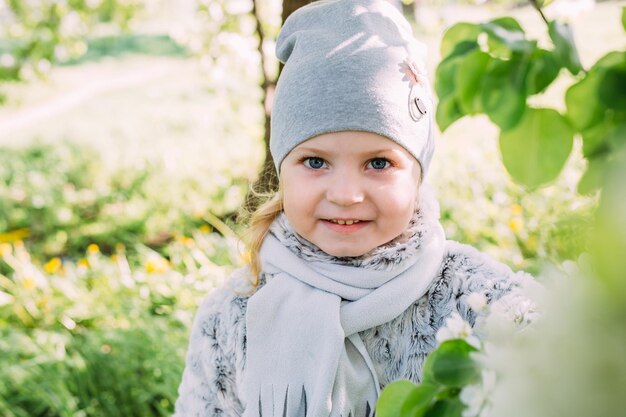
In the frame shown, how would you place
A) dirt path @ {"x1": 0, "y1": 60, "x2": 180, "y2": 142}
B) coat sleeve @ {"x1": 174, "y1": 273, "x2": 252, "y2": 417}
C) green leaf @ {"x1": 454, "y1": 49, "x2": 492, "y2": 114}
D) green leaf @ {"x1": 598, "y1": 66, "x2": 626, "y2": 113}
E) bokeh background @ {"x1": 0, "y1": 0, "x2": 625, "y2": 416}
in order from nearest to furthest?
green leaf @ {"x1": 598, "y1": 66, "x2": 626, "y2": 113} < green leaf @ {"x1": 454, "y1": 49, "x2": 492, "y2": 114} < coat sleeve @ {"x1": 174, "y1": 273, "x2": 252, "y2": 417} < bokeh background @ {"x1": 0, "y1": 0, "x2": 625, "y2": 416} < dirt path @ {"x1": 0, "y1": 60, "x2": 180, "y2": 142}

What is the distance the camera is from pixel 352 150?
152 centimetres

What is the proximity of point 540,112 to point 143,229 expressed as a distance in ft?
16.0

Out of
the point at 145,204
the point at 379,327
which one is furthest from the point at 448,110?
the point at 145,204

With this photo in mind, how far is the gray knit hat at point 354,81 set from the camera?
4.97 feet

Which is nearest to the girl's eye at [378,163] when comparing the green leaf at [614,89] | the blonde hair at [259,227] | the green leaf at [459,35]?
the blonde hair at [259,227]

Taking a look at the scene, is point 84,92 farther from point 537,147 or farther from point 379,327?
point 537,147

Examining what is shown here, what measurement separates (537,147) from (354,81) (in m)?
0.88

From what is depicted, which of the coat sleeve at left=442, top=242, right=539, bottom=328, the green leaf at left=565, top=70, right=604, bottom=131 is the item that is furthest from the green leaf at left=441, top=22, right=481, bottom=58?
the coat sleeve at left=442, top=242, right=539, bottom=328

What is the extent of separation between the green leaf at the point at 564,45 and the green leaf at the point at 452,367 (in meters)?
0.30

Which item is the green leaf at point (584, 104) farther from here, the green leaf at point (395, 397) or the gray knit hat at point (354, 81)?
the gray knit hat at point (354, 81)

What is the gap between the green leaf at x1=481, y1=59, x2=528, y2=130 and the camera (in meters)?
0.67

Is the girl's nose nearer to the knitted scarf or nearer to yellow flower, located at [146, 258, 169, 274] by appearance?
the knitted scarf

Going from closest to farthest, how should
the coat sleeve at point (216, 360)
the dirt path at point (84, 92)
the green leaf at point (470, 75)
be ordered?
1. the green leaf at point (470, 75)
2. the coat sleeve at point (216, 360)
3. the dirt path at point (84, 92)

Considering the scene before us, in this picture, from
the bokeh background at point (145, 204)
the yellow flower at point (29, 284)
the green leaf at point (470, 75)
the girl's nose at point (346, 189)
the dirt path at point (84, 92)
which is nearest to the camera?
the green leaf at point (470, 75)
